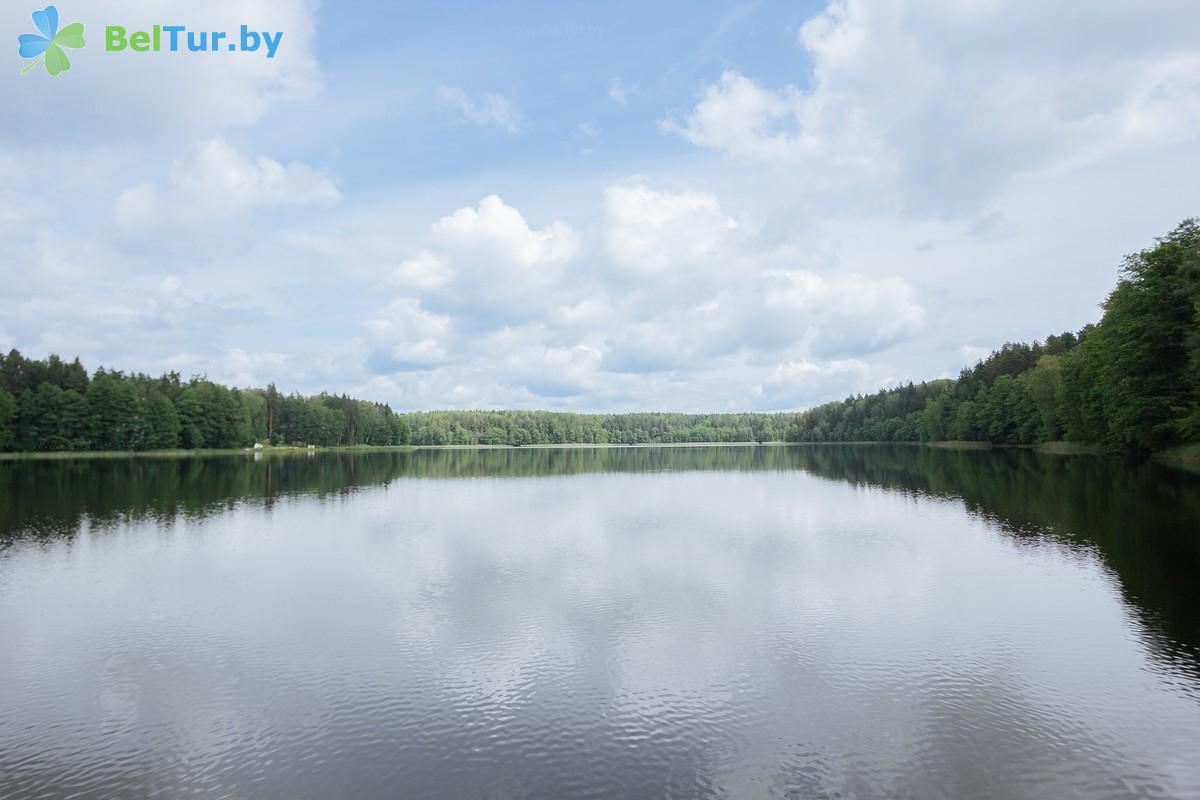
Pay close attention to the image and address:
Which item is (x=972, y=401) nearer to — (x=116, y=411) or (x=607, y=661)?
(x=607, y=661)

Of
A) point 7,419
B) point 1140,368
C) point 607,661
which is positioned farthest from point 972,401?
point 7,419

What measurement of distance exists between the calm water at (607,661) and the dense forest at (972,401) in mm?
27402

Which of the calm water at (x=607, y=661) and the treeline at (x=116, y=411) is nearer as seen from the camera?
the calm water at (x=607, y=661)

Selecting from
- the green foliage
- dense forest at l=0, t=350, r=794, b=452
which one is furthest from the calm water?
dense forest at l=0, t=350, r=794, b=452

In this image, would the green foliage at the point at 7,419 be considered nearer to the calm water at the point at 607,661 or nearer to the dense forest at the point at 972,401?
the dense forest at the point at 972,401

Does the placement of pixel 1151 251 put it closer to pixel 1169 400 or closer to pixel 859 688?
pixel 1169 400

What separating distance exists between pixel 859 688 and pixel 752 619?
4.88 meters

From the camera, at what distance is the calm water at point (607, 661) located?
1043cm

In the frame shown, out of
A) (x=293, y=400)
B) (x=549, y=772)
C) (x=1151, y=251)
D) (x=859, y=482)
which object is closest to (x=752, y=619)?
(x=549, y=772)

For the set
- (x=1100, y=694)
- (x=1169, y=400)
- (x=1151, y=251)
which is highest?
A: (x=1151, y=251)

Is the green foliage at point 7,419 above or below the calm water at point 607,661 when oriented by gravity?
above

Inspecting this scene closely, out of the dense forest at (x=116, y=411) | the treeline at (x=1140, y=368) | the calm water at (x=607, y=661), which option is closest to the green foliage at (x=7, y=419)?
the dense forest at (x=116, y=411)

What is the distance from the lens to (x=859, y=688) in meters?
13.4

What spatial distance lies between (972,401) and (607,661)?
5259 inches
